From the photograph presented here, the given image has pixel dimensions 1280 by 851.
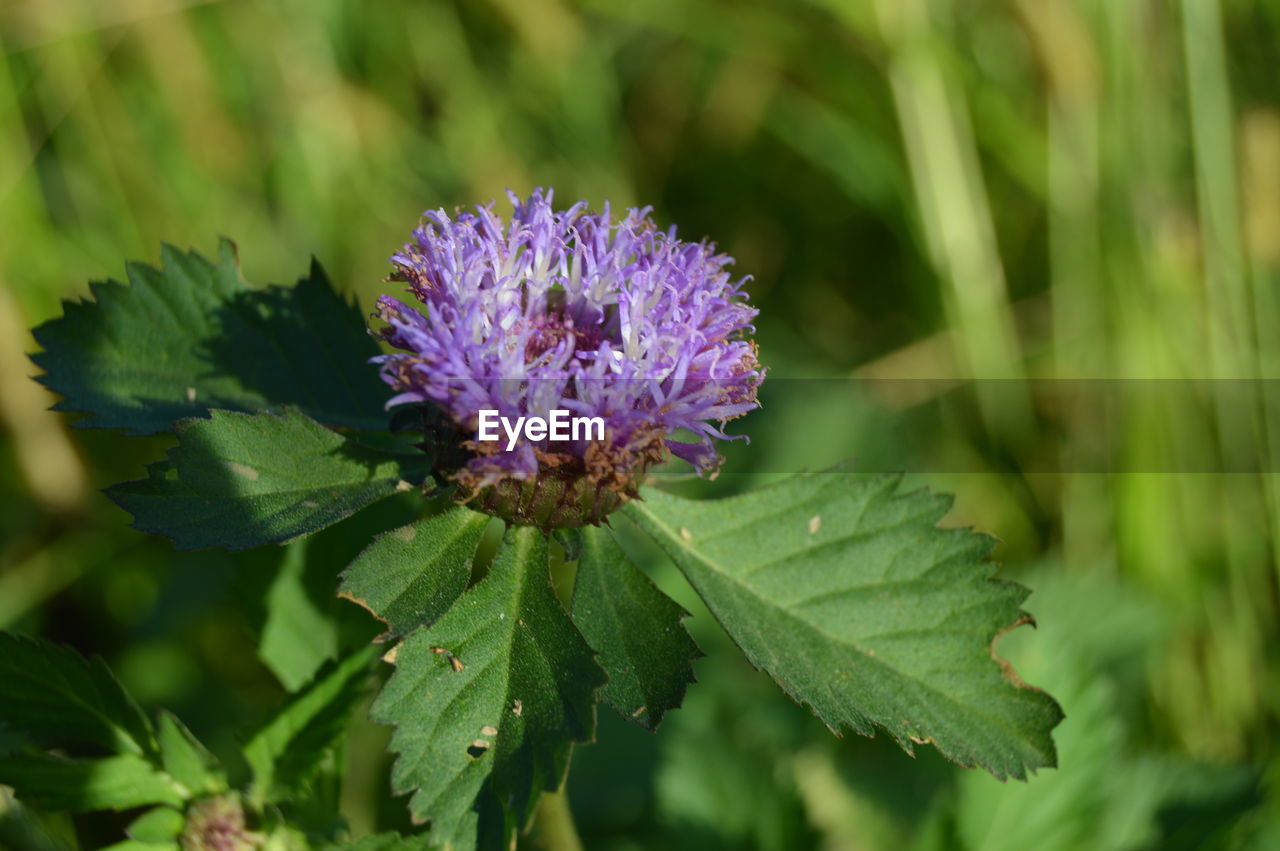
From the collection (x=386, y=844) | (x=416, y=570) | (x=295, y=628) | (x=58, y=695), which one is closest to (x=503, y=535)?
(x=416, y=570)

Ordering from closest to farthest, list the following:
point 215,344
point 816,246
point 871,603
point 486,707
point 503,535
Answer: point 486,707 < point 503,535 < point 871,603 < point 215,344 < point 816,246

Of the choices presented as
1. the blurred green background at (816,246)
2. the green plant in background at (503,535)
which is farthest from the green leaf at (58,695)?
the blurred green background at (816,246)

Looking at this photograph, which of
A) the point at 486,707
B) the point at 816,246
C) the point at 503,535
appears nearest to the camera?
the point at 486,707

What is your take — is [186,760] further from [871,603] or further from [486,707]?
[871,603]

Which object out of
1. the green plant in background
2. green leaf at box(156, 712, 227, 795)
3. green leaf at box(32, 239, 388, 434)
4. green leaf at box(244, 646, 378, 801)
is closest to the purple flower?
the green plant in background

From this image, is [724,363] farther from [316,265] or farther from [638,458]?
[316,265]

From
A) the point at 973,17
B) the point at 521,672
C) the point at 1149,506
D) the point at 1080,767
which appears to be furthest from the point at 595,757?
the point at 973,17

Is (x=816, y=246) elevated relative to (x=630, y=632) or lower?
elevated

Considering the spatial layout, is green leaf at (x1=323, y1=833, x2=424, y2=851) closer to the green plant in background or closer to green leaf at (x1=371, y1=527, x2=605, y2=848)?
the green plant in background
